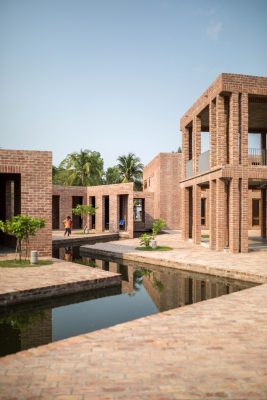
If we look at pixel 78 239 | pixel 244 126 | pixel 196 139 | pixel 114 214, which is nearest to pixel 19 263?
pixel 244 126

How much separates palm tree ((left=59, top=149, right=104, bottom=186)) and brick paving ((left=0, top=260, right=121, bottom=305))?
119 ft

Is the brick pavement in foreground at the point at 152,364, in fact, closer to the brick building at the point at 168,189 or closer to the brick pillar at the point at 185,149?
the brick pillar at the point at 185,149

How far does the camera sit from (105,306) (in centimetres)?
801

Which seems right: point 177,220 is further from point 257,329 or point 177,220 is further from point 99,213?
point 257,329

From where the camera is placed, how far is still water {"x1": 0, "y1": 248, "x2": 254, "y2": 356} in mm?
6238

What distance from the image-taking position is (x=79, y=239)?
22.3m

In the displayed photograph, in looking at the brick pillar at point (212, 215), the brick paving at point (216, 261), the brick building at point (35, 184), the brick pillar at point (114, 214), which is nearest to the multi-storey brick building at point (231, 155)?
the brick pillar at point (212, 215)

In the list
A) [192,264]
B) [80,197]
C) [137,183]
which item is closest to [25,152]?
[192,264]

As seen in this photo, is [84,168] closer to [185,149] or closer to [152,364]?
[185,149]

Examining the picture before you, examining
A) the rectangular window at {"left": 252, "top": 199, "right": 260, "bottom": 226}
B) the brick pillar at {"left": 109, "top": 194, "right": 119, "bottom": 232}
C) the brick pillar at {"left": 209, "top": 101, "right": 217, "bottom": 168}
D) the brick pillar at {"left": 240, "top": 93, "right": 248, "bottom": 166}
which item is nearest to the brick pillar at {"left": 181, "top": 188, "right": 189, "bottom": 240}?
the brick pillar at {"left": 209, "top": 101, "right": 217, "bottom": 168}

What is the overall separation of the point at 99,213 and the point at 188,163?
1095 centimetres

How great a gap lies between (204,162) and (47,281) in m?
11.2

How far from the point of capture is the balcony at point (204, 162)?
56.4 feet

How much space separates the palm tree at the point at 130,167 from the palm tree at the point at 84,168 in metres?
3.85
